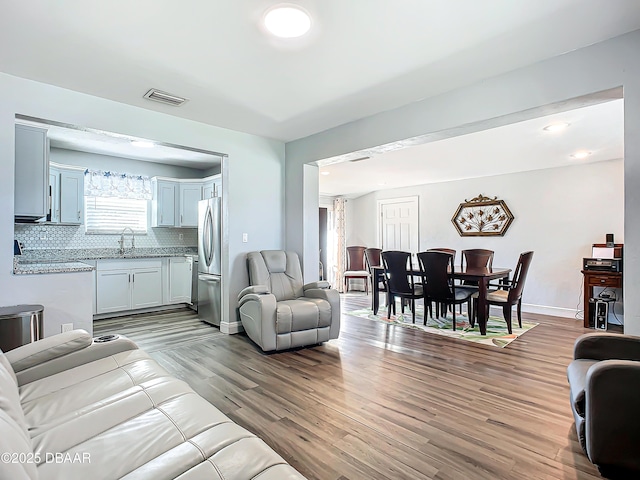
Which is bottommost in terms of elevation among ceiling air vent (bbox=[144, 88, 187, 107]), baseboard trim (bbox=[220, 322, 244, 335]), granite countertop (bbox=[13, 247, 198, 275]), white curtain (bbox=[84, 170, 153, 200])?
baseboard trim (bbox=[220, 322, 244, 335])

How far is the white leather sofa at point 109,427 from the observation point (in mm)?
972

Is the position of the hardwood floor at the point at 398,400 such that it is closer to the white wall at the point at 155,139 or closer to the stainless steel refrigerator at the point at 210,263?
the stainless steel refrigerator at the point at 210,263

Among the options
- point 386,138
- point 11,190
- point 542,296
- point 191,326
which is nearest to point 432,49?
point 386,138

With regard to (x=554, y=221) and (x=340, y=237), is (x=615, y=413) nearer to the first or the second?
(x=554, y=221)

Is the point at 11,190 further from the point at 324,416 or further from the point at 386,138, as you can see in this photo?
the point at 386,138

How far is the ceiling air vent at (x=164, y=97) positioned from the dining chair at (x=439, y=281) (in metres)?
3.36

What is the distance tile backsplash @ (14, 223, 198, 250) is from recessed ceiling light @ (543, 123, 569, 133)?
221 inches

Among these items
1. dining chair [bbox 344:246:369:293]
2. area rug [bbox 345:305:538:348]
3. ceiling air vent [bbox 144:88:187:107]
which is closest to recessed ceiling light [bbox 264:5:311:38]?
ceiling air vent [bbox 144:88:187:107]

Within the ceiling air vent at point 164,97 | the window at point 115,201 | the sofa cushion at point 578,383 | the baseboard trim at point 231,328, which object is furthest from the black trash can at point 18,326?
the sofa cushion at point 578,383

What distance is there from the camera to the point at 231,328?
4277 mm

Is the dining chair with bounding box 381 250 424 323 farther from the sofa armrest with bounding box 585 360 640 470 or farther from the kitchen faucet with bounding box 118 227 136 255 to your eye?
the kitchen faucet with bounding box 118 227 136 255

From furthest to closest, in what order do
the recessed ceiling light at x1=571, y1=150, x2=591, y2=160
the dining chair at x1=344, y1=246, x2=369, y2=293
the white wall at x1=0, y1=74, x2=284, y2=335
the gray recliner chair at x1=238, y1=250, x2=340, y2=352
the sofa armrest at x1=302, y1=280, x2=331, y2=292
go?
1. the dining chair at x1=344, y1=246, x2=369, y2=293
2. the recessed ceiling light at x1=571, y1=150, x2=591, y2=160
3. the sofa armrest at x1=302, y1=280, x2=331, y2=292
4. the gray recliner chair at x1=238, y1=250, x2=340, y2=352
5. the white wall at x1=0, y1=74, x2=284, y2=335

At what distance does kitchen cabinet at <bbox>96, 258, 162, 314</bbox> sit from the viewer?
4.95m

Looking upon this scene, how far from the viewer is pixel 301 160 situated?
14.9 feet
